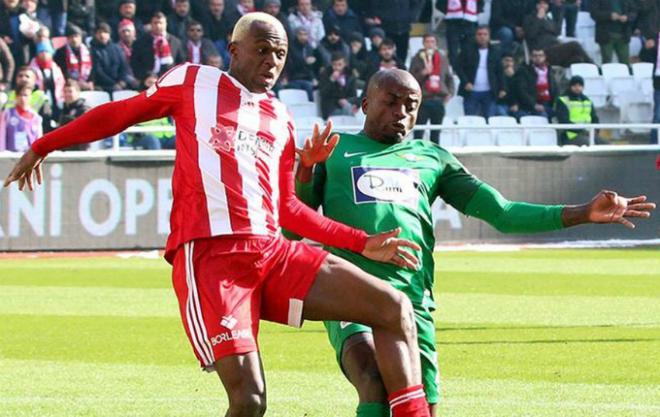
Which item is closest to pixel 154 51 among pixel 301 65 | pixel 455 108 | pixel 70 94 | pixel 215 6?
pixel 215 6

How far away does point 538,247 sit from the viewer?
73.9 ft

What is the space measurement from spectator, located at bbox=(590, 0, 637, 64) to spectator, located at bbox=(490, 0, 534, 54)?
1.29m

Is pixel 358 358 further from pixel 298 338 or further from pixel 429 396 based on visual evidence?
pixel 298 338

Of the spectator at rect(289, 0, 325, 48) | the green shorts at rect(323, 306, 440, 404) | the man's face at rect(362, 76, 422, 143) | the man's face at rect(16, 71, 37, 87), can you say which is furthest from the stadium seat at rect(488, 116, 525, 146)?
the green shorts at rect(323, 306, 440, 404)

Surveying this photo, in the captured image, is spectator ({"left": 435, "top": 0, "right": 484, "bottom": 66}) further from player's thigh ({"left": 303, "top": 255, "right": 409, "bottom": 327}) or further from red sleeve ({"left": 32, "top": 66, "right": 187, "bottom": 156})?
player's thigh ({"left": 303, "top": 255, "right": 409, "bottom": 327})

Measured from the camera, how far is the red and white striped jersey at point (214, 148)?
6.25 metres

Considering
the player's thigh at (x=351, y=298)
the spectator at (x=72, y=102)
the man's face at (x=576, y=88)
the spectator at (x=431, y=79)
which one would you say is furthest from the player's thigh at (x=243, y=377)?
the man's face at (x=576, y=88)

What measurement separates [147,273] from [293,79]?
751 cm

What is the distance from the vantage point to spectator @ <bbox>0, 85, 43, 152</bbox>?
21.0 metres

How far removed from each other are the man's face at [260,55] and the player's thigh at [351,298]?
0.83 metres

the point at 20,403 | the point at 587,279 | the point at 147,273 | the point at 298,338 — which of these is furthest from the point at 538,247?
the point at 20,403

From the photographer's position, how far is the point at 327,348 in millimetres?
11773

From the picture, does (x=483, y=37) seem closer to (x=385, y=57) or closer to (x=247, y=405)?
(x=385, y=57)

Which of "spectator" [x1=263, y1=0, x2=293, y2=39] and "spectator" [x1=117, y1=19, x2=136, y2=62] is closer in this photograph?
"spectator" [x1=117, y1=19, x2=136, y2=62]
